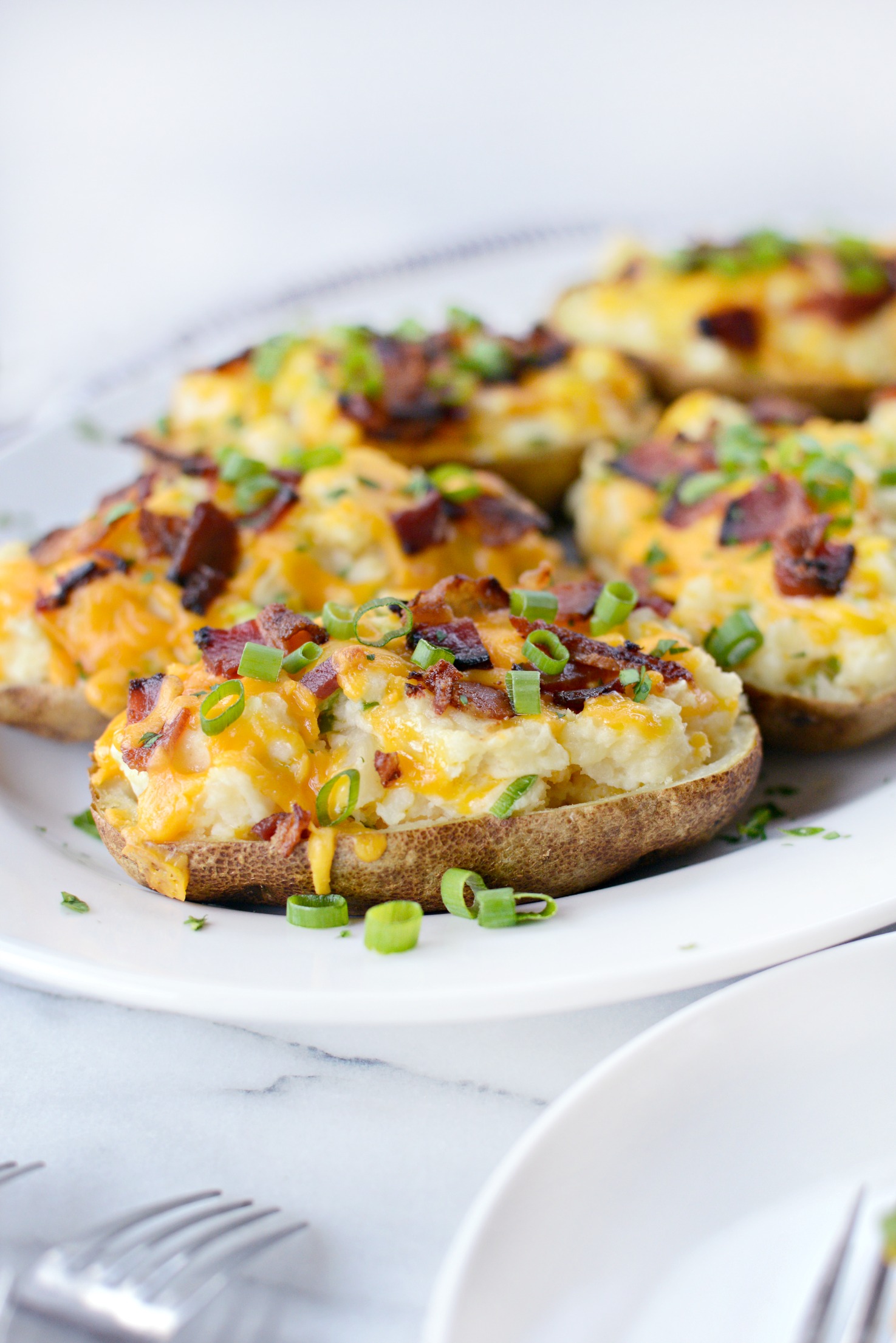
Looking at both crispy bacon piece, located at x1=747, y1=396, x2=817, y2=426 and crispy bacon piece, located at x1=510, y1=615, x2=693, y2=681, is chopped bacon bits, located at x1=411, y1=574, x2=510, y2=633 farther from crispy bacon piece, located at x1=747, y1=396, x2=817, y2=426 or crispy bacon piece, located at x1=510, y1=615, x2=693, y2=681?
crispy bacon piece, located at x1=747, y1=396, x2=817, y2=426

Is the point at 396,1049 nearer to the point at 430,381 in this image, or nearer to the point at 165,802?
the point at 165,802

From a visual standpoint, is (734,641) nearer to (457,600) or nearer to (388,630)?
(457,600)

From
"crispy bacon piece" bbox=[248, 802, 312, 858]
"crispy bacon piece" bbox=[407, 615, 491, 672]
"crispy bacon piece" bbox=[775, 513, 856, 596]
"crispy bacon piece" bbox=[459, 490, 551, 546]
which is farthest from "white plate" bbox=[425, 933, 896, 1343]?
"crispy bacon piece" bbox=[459, 490, 551, 546]

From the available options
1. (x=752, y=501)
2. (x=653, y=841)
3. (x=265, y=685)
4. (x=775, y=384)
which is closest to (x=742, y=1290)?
(x=653, y=841)

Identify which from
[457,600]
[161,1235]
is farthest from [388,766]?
[161,1235]

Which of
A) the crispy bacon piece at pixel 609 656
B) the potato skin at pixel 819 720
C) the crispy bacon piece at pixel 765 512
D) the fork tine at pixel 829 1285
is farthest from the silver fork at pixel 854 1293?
the crispy bacon piece at pixel 765 512
